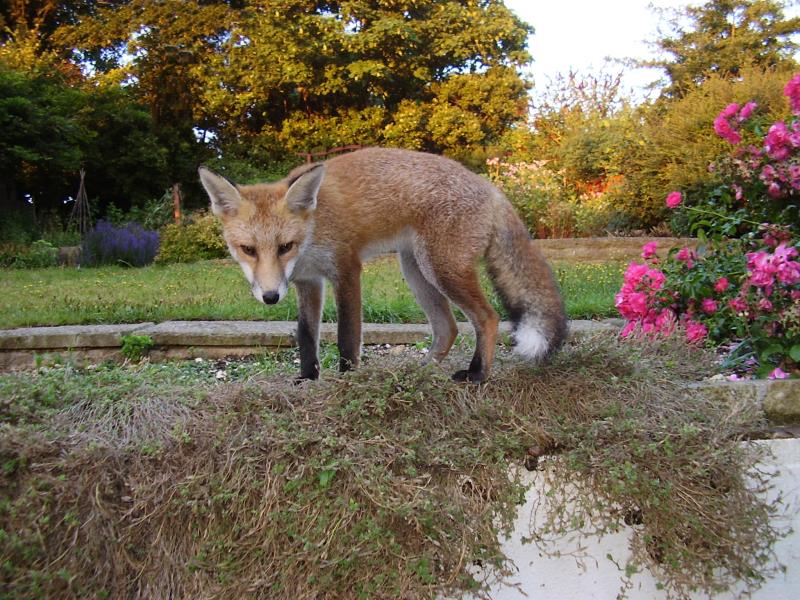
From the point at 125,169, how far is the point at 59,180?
57.1 inches

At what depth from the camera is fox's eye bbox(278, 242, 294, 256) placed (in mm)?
2652

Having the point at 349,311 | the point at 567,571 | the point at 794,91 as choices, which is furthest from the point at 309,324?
the point at 794,91

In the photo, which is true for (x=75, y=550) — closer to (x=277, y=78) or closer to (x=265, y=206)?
(x=265, y=206)

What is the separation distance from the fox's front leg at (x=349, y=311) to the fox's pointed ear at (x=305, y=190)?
0.31 m

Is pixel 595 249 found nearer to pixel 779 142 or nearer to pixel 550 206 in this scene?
pixel 550 206

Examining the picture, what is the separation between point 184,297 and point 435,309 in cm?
345

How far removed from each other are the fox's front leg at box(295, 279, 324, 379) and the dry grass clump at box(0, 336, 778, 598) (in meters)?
0.37

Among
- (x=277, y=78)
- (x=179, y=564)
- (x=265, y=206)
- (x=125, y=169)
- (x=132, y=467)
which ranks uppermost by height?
(x=277, y=78)

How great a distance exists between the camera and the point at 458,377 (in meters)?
2.87

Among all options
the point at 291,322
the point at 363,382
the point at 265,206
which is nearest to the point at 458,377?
the point at 363,382

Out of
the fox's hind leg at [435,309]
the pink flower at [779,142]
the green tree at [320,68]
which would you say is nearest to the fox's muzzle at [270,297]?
the fox's hind leg at [435,309]

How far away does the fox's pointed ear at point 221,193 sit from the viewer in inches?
105

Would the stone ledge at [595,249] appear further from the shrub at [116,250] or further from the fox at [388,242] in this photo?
the fox at [388,242]

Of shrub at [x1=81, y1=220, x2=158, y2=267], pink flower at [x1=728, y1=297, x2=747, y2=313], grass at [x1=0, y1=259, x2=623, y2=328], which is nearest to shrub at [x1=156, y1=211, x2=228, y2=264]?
shrub at [x1=81, y1=220, x2=158, y2=267]
